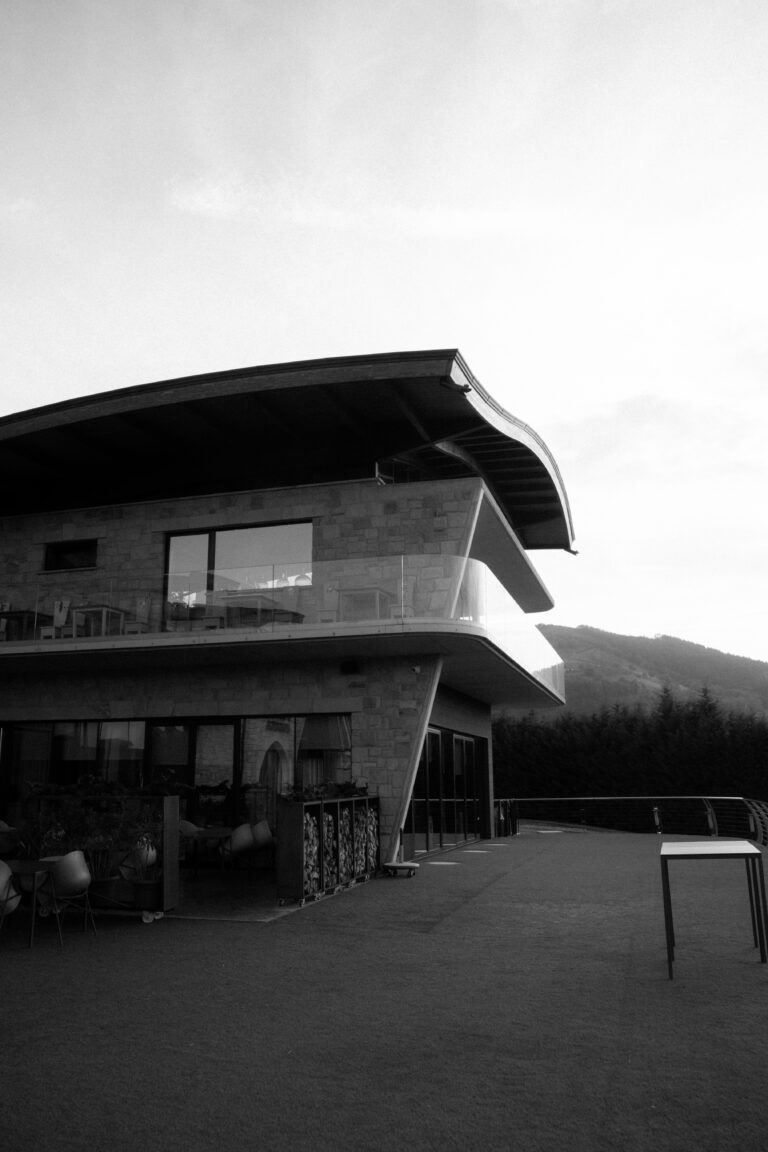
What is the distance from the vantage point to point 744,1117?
3676mm

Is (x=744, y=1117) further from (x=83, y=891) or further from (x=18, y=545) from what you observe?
(x=18, y=545)

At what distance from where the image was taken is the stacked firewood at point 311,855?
10.2 meters

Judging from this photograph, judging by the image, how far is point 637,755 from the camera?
89.0 ft

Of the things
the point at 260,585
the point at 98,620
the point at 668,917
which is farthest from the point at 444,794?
the point at 668,917

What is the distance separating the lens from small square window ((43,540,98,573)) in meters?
15.9

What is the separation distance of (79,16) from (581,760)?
74.6 ft

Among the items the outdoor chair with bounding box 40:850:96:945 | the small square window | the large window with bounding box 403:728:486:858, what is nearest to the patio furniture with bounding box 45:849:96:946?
the outdoor chair with bounding box 40:850:96:945

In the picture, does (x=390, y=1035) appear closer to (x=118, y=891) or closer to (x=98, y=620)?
(x=118, y=891)

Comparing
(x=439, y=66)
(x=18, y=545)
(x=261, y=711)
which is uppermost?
(x=439, y=66)

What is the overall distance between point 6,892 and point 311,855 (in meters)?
3.60

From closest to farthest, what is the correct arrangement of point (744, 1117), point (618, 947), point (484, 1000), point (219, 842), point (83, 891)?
point (744, 1117)
point (484, 1000)
point (618, 947)
point (83, 891)
point (219, 842)

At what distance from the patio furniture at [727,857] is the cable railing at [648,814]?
34.8ft

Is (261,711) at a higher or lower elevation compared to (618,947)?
higher

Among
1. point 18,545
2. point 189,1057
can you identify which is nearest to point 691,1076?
point 189,1057
